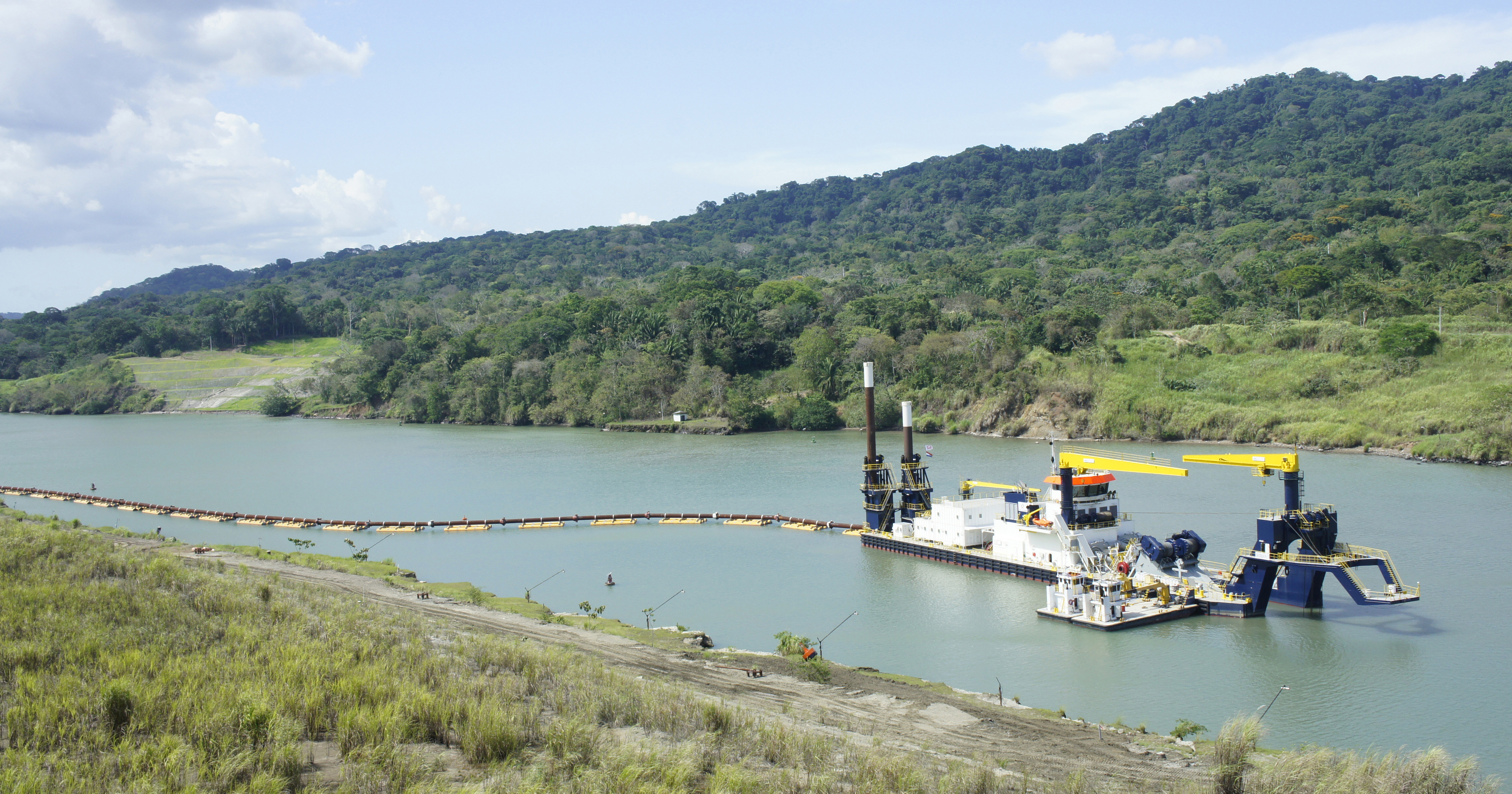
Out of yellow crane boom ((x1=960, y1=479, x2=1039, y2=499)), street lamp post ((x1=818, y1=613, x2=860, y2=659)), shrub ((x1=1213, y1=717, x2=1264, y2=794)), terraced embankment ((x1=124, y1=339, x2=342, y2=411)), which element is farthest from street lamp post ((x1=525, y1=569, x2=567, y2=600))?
terraced embankment ((x1=124, y1=339, x2=342, y2=411))

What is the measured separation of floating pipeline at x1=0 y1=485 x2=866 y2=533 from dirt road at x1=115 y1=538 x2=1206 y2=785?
17.5 meters

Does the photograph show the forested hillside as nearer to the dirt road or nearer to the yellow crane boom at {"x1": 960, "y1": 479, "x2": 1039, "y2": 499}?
the yellow crane boom at {"x1": 960, "y1": 479, "x2": 1039, "y2": 499}

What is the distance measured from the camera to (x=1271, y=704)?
68.6ft

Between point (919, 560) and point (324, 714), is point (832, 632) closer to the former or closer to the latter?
point (919, 560)

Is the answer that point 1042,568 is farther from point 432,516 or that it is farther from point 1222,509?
point 432,516

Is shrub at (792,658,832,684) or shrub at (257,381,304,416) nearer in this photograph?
shrub at (792,658,832,684)

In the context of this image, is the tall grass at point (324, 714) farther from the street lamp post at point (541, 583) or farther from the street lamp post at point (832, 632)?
the street lamp post at point (541, 583)

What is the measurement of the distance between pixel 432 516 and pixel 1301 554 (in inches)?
1466

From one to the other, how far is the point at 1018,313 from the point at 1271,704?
66261 mm

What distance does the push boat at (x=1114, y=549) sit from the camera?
26.3m

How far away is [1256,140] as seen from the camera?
17912 cm

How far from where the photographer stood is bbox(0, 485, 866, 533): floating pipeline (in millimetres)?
42719

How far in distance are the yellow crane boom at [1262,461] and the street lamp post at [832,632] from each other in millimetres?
10885

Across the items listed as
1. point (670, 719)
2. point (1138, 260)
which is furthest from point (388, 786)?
point (1138, 260)
